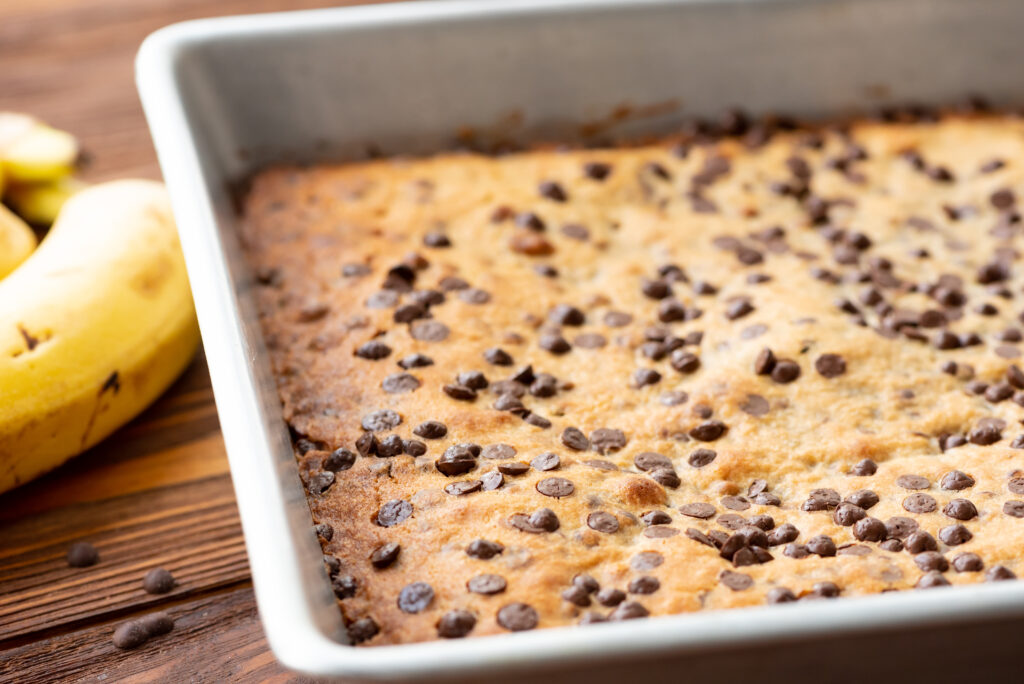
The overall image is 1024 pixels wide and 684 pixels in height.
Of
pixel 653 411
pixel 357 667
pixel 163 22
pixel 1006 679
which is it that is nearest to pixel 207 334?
pixel 357 667

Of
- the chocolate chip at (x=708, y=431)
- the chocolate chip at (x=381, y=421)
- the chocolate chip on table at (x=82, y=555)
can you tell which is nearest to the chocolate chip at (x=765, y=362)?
the chocolate chip at (x=708, y=431)

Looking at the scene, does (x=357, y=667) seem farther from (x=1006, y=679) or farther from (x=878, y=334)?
(x=878, y=334)

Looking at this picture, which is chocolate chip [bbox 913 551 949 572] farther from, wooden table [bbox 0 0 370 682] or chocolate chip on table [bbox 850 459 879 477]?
wooden table [bbox 0 0 370 682]

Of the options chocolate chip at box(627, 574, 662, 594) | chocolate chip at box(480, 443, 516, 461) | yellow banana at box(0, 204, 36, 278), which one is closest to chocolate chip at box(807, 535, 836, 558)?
chocolate chip at box(627, 574, 662, 594)

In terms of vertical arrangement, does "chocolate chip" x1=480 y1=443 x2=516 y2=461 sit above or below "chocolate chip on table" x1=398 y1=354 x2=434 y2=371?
below

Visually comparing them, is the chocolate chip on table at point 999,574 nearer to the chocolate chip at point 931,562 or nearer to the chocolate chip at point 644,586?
the chocolate chip at point 931,562

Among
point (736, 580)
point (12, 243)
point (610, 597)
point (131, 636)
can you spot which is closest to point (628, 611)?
point (610, 597)
